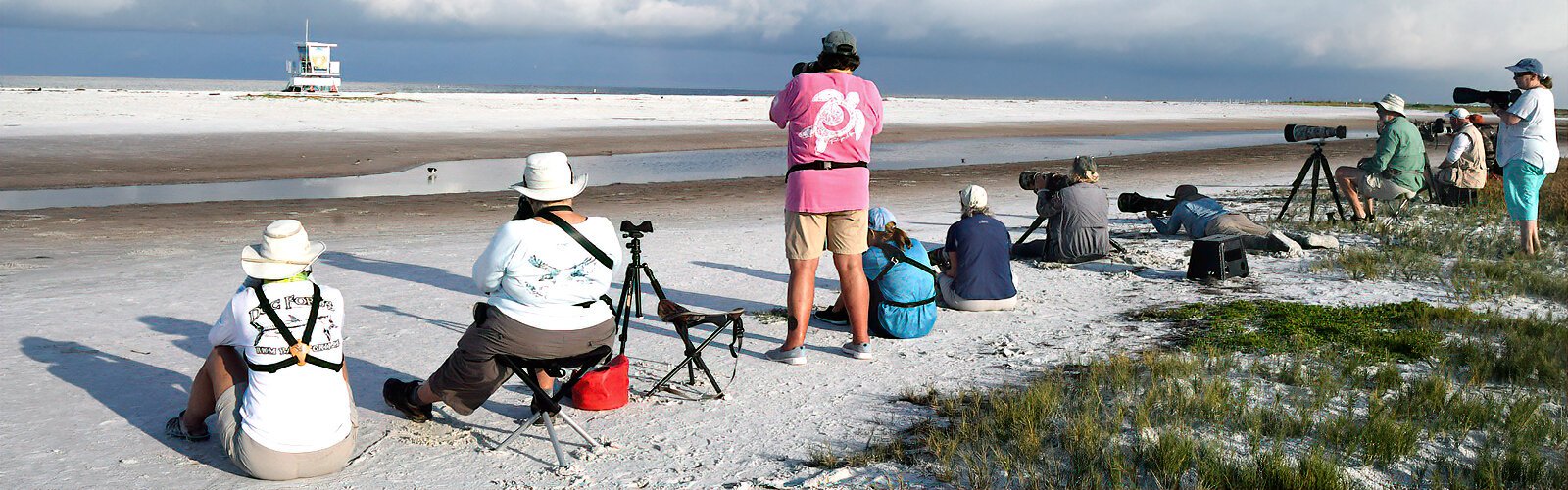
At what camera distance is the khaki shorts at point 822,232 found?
5.56m

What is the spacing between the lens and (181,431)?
15.1 ft

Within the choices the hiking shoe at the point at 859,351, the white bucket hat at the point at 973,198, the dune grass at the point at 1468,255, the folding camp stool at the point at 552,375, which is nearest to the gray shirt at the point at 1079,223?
the dune grass at the point at 1468,255

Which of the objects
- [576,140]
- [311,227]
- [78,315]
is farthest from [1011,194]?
[576,140]

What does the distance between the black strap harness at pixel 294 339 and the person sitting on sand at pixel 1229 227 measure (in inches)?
283

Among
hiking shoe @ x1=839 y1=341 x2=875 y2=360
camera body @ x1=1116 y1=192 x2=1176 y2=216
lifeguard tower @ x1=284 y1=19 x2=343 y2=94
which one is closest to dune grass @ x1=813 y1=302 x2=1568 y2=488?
hiking shoe @ x1=839 y1=341 x2=875 y2=360

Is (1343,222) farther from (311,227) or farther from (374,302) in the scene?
(311,227)

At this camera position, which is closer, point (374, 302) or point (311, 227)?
point (374, 302)

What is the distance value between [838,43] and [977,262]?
2.24 metres

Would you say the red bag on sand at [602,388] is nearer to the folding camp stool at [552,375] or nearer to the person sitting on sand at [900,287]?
the folding camp stool at [552,375]

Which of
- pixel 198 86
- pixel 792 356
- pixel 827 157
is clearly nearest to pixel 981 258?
pixel 792 356

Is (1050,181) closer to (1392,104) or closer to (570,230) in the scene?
(1392,104)

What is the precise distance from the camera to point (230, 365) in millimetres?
4320

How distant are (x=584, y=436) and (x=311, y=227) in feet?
28.1

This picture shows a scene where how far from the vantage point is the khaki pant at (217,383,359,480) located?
4.07 metres
